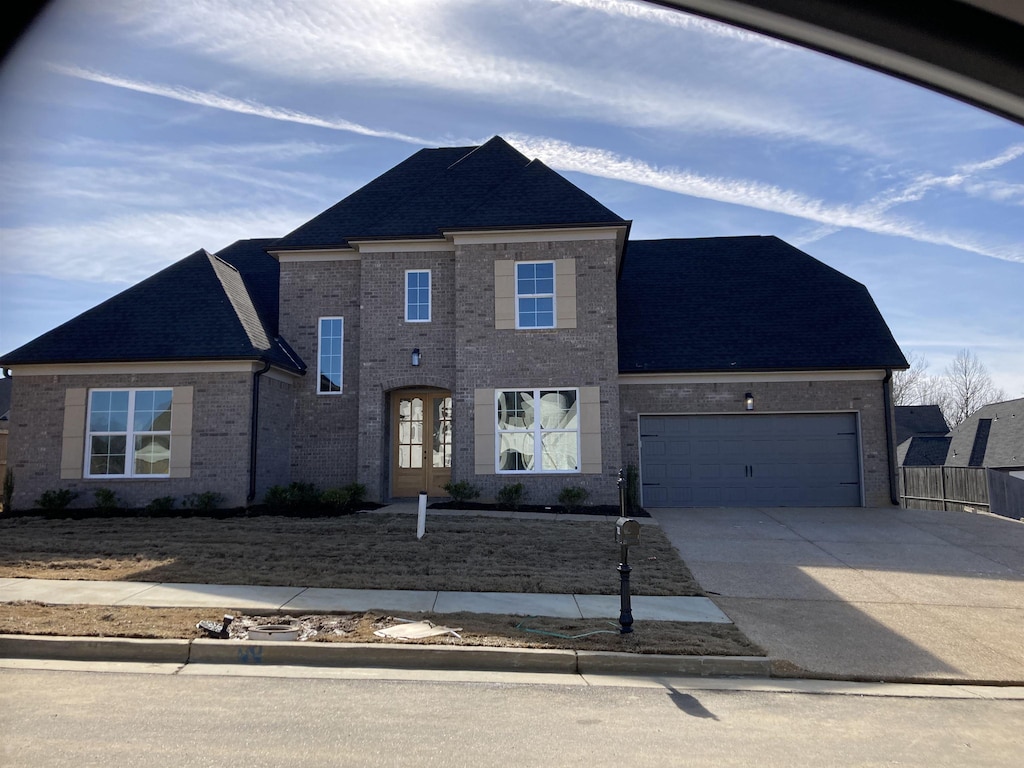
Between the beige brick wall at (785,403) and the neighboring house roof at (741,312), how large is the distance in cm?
49

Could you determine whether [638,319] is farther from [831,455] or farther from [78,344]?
[78,344]

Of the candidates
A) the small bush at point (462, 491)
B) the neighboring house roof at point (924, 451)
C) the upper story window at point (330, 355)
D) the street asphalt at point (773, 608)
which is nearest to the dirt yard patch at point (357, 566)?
the street asphalt at point (773, 608)

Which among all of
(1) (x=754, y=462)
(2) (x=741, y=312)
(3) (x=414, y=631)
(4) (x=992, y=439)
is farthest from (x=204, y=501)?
(4) (x=992, y=439)

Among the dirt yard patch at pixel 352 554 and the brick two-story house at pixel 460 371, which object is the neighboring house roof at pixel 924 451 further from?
the dirt yard patch at pixel 352 554

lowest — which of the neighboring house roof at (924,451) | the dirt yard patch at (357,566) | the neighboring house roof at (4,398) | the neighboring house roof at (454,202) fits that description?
the dirt yard patch at (357,566)

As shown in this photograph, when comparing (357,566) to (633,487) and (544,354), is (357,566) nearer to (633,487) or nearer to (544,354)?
(544,354)

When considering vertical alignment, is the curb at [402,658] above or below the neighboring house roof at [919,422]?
below

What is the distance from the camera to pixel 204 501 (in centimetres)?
1468

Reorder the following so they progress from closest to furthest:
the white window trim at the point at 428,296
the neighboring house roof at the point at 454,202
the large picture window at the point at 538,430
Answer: the large picture window at the point at 538,430 < the neighboring house roof at the point at 454,202 < the white window trim at the point at 428,296

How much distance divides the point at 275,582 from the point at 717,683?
5.45 metres

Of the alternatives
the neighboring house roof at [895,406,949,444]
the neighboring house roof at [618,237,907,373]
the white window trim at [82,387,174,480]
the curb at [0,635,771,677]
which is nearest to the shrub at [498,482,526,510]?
the neighboring house roof at [618,237,907,373]

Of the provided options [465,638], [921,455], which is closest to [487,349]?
[465,638]

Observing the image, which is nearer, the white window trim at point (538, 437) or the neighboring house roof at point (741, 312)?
the white window trim at point (538, 437)

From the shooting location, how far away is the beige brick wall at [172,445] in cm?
1503
